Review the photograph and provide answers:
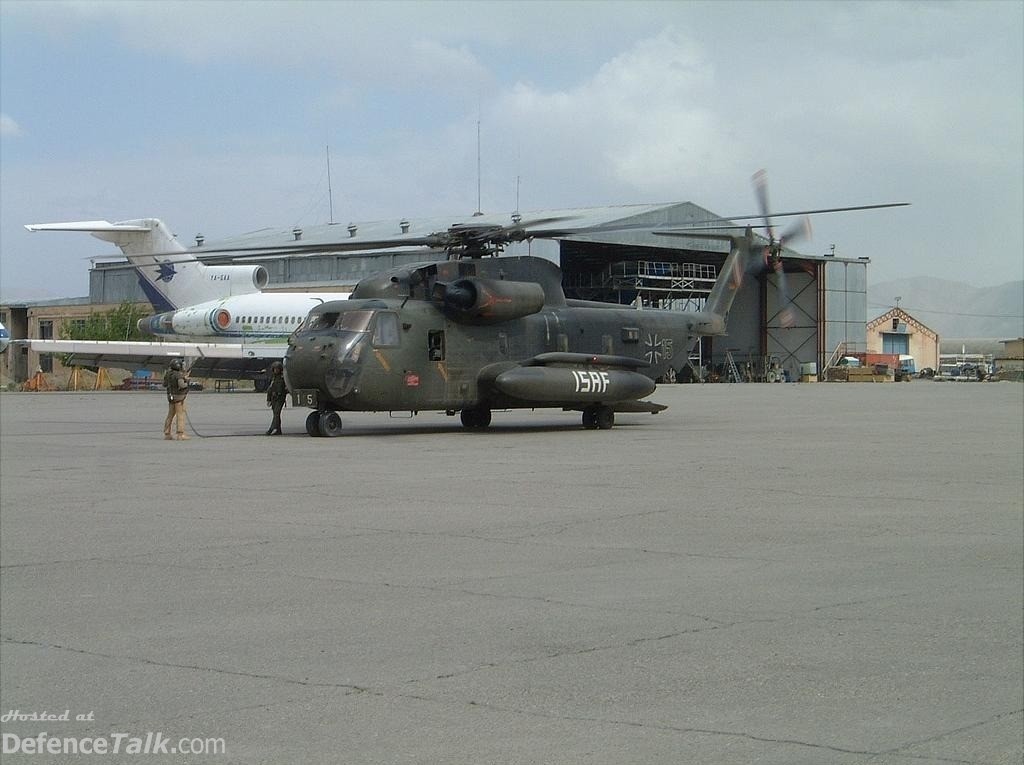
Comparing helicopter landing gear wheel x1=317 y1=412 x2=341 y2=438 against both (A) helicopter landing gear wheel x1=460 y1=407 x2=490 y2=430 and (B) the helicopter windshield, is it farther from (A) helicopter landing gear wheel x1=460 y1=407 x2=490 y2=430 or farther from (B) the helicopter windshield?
(A) helicopter landing gear wheel x1=460 y1=407 x2=490 y2=430

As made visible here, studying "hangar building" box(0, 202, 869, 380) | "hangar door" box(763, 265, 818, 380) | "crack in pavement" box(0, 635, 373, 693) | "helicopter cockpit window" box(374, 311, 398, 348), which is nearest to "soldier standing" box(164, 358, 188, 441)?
"helicopter cockpit window" box(374, 311, 398, 348)

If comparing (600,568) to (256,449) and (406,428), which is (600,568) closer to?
(256,449)

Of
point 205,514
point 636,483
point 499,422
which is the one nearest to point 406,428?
point 499,422

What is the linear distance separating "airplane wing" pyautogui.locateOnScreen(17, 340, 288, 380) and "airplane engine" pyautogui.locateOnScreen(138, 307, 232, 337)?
7.68 feet

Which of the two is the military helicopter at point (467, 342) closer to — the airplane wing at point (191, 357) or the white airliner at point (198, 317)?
the white airliner at point (198, 317)

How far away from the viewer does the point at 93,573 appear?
952 cm

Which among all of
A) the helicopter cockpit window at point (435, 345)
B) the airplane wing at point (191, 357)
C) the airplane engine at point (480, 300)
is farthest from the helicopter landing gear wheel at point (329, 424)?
the airplane wing at point (191, 357)

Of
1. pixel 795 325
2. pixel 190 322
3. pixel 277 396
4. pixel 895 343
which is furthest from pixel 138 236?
pixel 895 343

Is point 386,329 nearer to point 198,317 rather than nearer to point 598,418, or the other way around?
point 598,418

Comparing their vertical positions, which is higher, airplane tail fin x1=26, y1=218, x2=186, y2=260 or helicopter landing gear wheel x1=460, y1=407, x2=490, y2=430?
airplane tail fin x1=26, y1=218, x2=186, y2=260

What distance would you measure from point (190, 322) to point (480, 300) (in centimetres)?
2977

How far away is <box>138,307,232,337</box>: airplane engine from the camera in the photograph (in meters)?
49.2

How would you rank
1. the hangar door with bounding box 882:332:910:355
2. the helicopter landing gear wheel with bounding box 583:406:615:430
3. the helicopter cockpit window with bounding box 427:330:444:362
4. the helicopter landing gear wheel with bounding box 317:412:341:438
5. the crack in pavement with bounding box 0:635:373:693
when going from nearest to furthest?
the crack in pavement with bounding box 0:635:373:693
the helicopter landing gear wheel with bounding box 317:412:341:438
the helicopter cockpit window with bounding box 427:330:444:362
the helicopter landing gear wheel with bounding box 583:406:615:430
the hangar door with bounding box 882:332:910:355

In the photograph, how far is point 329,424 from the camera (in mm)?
22938
